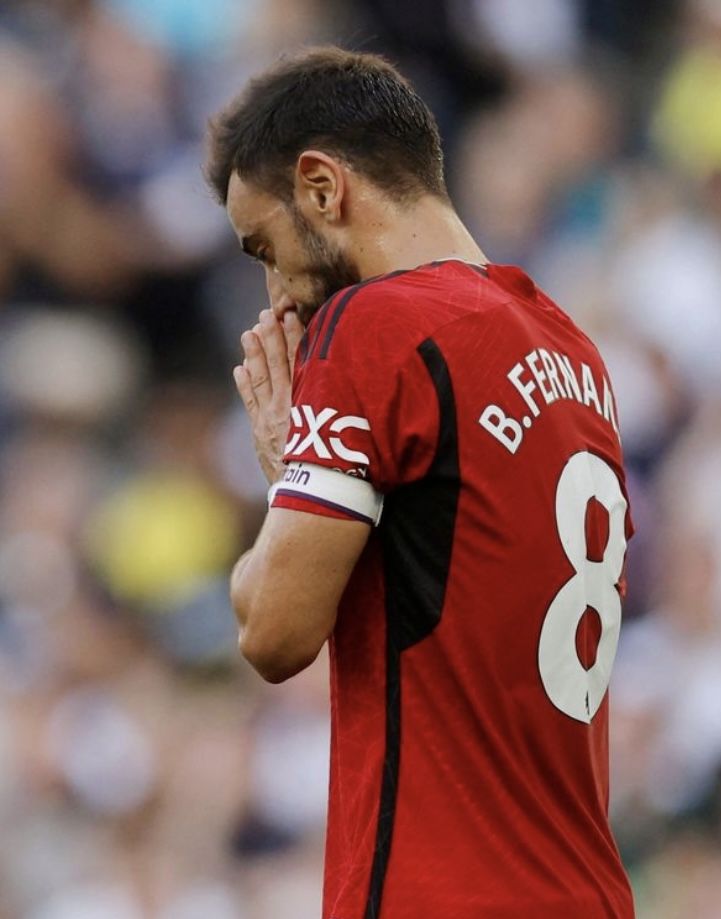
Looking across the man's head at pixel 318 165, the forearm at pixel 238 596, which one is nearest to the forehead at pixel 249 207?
the man's head at pixel 318 165

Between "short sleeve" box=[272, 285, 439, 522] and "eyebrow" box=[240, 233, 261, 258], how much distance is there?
33 centimetres

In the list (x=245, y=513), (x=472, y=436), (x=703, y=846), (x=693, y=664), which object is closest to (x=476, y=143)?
(x=245, y=513)

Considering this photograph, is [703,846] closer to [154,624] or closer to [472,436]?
[154,624]

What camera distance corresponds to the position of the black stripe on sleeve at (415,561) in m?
1.71

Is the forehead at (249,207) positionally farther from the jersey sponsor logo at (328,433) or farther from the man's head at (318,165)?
the jersey sponsor logo at (328,433)

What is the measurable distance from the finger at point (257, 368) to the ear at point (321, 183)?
8.5 inches

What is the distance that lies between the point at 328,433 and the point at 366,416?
0.05 m

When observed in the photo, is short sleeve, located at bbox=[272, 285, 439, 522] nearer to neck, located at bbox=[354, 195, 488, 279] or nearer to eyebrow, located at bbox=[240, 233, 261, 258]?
neck, located at bbox=[354, 195, 488, 279]

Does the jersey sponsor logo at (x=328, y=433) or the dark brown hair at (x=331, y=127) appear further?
the dark brown hair at (x=331, y=127)

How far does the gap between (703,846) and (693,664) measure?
538mm

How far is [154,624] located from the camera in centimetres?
425

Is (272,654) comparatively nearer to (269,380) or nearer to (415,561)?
(415,561)

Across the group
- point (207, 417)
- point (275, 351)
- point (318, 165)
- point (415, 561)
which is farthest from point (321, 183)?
point (207, 417)

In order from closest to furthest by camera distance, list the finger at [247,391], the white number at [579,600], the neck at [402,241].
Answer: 1. the white number at [579,600]
2. the neck at [402,241]
3. the finger at [247,391]
